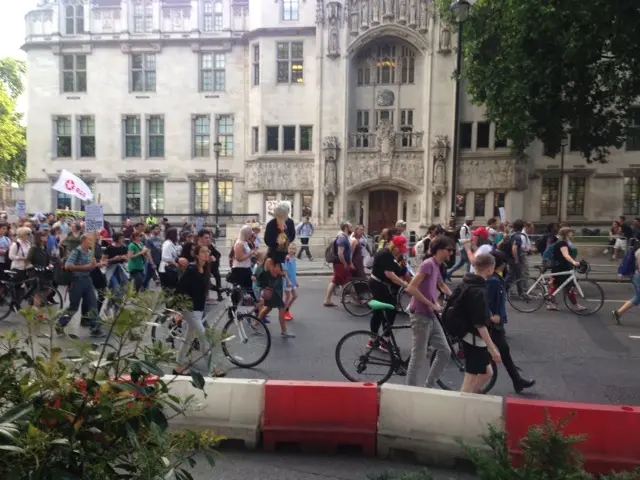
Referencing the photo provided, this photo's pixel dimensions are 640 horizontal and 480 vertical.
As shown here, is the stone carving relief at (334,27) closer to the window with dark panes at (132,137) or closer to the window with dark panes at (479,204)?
the window with dark panes at (479,204)

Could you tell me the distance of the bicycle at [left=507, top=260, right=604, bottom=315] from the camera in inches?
408

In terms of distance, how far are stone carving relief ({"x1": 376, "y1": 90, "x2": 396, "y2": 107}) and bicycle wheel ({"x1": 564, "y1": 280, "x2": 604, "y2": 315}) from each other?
18.8 meters

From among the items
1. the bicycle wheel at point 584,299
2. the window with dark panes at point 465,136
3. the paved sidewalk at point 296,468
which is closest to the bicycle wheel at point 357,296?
the bicycle wheel at point 584,299

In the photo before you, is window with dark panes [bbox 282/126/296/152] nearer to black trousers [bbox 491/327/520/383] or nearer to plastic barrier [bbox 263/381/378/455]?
black trousers [bbox 491/327/520/383]

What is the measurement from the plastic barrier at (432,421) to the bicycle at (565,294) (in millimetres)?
6926

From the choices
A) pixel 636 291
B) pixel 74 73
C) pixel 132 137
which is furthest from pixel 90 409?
pixel 74 73

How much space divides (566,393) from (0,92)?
1286 inches

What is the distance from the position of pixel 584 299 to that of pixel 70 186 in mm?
13650

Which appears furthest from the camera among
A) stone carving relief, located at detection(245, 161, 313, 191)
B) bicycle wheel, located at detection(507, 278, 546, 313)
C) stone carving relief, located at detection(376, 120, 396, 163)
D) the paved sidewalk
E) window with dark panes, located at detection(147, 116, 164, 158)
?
window with dark panes, located at detection(147, 116, 164, 158)

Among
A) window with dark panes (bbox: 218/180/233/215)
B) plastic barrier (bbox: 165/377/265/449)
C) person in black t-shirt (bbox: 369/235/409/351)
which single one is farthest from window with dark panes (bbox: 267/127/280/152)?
plastic barrier (bbox: 165/377/265/449)

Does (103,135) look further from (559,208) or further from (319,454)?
(319,454)

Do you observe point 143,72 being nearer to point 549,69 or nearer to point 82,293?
point 549,69

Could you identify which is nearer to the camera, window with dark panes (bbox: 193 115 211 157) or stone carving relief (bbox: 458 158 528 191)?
stone carving relief (bbox: 458 158 528 191)

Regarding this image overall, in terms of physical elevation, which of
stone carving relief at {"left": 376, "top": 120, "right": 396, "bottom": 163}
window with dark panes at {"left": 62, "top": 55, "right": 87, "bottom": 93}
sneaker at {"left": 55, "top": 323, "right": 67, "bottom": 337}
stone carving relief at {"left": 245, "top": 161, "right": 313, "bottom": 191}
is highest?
window with dark panes at {"left": 62, "top": 55, "right": 87, "bottom": 93}
